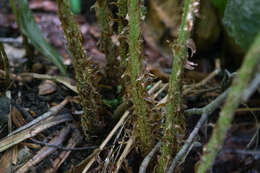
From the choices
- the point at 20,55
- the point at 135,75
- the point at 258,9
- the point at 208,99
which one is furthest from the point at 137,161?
the point at 20,55

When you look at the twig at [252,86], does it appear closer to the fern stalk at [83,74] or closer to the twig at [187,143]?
the twig at [187,143]

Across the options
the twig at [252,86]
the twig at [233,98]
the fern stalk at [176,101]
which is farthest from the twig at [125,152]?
the twig at [252,86]

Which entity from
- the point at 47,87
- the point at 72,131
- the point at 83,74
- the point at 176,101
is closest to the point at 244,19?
the point at 176,101

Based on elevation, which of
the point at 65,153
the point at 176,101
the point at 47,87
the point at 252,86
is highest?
the point at 252,86

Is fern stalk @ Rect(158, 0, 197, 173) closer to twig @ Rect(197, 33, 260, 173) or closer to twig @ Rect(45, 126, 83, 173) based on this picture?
twig @ Rect(197, 33, 260, 173)

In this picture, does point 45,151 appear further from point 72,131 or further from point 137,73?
point 137,73
